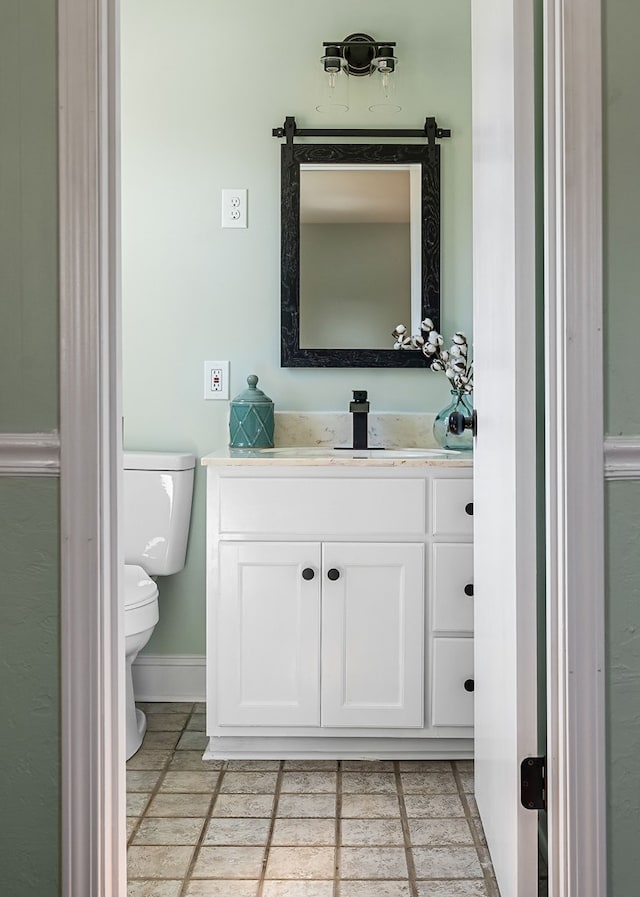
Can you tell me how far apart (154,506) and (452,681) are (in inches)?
42.8

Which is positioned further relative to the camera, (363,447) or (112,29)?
(363,447)

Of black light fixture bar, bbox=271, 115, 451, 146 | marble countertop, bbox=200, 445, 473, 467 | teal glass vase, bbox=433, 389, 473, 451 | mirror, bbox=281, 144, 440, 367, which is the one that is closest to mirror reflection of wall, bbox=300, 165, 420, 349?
mirror, bbox=281, 144, 440, 367

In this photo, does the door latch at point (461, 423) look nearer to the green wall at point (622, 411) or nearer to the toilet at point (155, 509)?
the green wall at point (622, 411)

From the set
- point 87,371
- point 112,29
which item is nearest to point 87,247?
point 87,371

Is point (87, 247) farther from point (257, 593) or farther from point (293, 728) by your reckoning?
point (293, 728)

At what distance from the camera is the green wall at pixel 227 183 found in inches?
106

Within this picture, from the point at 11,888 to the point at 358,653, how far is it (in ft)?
3.77

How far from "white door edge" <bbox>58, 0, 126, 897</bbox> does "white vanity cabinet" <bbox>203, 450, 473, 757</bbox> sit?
961 mm

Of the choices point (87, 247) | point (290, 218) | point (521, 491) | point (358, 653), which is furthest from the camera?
point (290, 218)

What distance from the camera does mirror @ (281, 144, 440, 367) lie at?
270 centimetres

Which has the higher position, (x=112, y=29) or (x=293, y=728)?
(x=112, y=29)

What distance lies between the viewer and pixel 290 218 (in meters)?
2.70

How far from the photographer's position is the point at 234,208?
2734 mm

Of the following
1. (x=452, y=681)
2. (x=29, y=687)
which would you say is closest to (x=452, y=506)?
(x=452, y=681)
